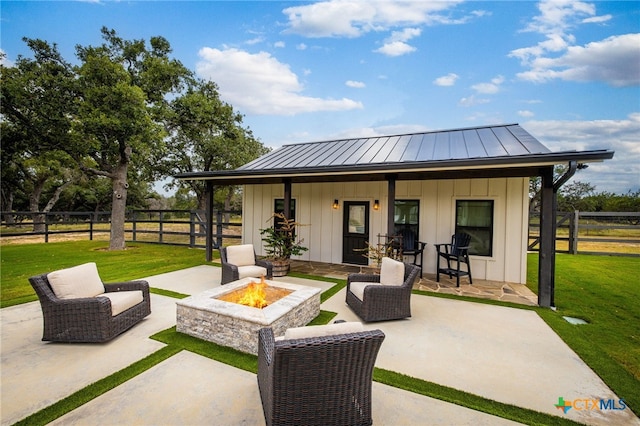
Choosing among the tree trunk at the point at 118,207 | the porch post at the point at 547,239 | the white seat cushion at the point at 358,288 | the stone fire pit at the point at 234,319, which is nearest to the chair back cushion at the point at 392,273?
the white seat cushion at the point at 358,288

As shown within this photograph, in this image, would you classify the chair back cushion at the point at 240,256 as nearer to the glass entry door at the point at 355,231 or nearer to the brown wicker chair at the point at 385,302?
the brown wicker chair at the point at 385,302

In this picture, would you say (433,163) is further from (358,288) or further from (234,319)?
(234,319)

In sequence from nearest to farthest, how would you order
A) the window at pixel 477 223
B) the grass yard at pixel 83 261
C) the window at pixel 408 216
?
the grass yard at pixel 83 261 → the window at pixel 477 223 → the window at pixel 408 216

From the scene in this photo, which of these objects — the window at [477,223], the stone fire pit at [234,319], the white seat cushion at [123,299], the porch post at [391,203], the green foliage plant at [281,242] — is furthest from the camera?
the green foliage plant at [281,242]

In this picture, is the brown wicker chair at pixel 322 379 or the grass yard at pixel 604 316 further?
the grass yard at pixel 604 316

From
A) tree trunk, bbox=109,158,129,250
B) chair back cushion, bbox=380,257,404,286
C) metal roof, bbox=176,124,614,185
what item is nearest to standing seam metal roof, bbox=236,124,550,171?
metal roof, bbox=176,124,614,185

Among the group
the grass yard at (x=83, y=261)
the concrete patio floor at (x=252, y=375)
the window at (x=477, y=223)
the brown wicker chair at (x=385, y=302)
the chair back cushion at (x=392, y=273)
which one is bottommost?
the concrete patio floor at (x=252, y=375)

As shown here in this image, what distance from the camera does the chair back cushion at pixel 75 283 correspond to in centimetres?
319

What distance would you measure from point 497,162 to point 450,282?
9.78 ft

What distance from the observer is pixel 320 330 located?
188 cm

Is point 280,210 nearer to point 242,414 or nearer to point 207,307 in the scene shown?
point 207,307

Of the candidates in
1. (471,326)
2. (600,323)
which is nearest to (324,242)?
(471,326)

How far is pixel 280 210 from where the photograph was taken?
915cm

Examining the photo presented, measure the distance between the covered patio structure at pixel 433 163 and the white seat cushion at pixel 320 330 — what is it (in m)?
3.80
